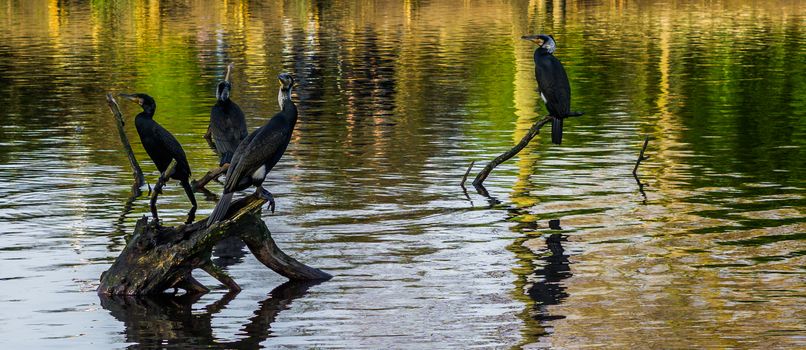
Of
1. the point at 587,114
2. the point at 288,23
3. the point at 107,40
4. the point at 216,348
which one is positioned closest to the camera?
the point at 216,348

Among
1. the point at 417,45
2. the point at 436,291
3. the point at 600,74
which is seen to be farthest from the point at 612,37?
the point at 436,291

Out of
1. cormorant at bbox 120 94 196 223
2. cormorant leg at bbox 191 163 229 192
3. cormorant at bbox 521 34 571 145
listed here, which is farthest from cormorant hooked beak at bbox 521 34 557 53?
cormorant leg at bbox 191 163 229 192

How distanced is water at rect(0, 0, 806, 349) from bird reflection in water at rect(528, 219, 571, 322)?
0.05m

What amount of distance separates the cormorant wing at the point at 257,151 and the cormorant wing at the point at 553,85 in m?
7.14

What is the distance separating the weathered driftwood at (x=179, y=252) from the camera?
51.3 feet

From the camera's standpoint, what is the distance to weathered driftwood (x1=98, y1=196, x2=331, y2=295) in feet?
51.3

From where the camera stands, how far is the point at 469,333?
14758 mm

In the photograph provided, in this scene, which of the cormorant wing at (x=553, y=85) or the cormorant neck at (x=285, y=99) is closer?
the cormorant neck at (x=285, y=99)

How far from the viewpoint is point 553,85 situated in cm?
2308

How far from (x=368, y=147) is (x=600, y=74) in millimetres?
20155

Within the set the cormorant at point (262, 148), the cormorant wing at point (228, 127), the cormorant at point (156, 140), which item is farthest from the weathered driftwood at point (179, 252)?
the cormorant wing at point (228, 127)

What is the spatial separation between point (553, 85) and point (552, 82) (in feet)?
0.15

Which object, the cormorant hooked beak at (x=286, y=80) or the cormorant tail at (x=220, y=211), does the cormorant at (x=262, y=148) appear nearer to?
the cormorant hooked beak at (x=286, y=80)

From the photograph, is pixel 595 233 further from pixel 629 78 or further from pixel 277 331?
pixel 629 78
